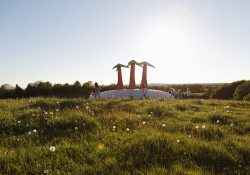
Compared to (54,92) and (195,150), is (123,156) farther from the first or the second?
(54,92)

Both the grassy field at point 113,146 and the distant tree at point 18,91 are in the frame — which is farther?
the distant tree at point 18,91

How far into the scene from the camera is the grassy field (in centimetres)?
844

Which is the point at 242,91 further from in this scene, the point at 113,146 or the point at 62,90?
the point at 113,146

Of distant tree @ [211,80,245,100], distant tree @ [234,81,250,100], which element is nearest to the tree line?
distant tree @ [211,80,245,100]

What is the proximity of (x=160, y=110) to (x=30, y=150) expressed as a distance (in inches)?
346

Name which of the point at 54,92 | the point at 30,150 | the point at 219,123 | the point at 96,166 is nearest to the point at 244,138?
the point at 219,123

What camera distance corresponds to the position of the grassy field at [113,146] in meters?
8.44

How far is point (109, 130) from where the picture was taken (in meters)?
12.1

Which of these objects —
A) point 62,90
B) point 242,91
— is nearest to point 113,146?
point 242,91

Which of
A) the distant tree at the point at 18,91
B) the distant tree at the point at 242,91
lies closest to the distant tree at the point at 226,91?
the distant tree at the point at 242,91

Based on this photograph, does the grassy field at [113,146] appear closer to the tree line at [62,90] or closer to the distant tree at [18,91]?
the tree line at [62,90]

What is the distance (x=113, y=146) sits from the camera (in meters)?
9.91

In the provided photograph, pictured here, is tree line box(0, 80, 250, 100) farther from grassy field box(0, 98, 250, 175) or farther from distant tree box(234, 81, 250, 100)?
grassy field box(0, 98, 250, 175)

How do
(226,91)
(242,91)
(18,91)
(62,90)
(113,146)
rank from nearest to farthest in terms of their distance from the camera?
(113,146), (242,91), (226,91), (18,91), (62,90)
